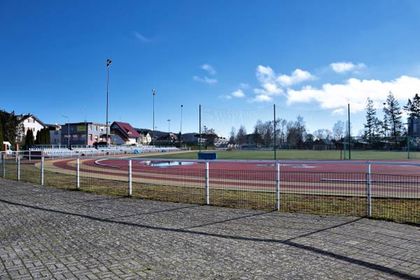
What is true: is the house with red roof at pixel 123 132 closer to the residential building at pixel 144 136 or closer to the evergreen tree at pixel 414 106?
the residential building at pixel 144 136

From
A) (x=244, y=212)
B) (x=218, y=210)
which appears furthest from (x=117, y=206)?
(x=244, y=212)

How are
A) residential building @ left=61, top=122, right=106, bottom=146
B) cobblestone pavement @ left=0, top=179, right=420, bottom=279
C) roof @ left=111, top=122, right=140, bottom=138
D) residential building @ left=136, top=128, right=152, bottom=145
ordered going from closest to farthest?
cobblestone pavement @ left=0, top=179, right=420, bottom=279 → residential building @ left=61, top=122, right=106, bottom=146 → roof @ left=111, top=122, right=140, bottom=138 → residential building @ left=136, top=128, right=152, bottom=145

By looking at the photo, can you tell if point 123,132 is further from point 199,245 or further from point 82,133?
point 199,245

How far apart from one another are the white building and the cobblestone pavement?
291ft

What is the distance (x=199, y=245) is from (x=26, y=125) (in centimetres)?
10476

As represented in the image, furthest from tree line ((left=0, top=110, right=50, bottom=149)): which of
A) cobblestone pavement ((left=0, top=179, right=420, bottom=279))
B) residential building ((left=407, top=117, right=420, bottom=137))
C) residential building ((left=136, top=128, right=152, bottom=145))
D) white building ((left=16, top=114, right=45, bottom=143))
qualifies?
cobblestone pavement ((left=0, top=179, right=420, bottom=279))

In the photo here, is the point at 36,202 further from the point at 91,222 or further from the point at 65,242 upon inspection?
the point at 65,242

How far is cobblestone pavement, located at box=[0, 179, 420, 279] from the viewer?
4625 millimetres

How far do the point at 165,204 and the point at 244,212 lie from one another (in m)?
2.35

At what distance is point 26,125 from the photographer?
98625 mm

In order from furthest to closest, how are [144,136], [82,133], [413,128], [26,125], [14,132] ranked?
[144,136] → [82,133] → [26,125] → [14,132] → [413,128]

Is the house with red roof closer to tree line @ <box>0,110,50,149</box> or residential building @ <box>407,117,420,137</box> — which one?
tree line @ <box>0,110,50,149</box>

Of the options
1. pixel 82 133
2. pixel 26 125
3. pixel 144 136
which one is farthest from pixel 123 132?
pixel 26 125

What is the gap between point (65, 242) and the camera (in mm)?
6062
